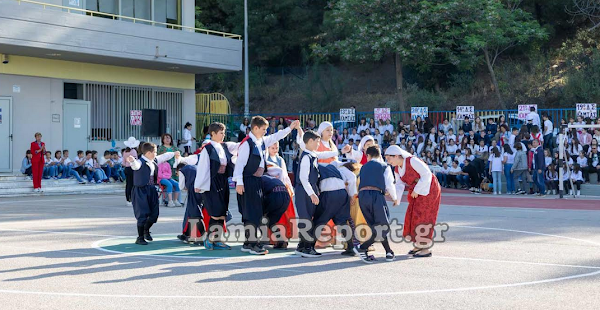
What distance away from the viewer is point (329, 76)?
162 ft

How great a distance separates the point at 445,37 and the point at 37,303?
33.7m

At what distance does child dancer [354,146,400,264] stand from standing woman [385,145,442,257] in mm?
260

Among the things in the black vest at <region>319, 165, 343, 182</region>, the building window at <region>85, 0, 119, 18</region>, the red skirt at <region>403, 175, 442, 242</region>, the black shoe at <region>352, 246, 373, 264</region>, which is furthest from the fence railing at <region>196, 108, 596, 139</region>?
the black shoe at <region>352, 246, 373, 264</region>

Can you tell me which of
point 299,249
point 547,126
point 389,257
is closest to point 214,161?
point 299,249

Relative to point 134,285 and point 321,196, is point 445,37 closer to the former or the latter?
point 321,196

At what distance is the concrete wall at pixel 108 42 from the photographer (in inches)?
1041

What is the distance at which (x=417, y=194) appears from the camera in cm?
1152

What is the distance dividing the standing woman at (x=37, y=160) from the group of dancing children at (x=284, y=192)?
45.5 ft

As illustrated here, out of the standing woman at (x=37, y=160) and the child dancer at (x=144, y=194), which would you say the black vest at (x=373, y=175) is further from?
the standing woman at (x=37, y=160)

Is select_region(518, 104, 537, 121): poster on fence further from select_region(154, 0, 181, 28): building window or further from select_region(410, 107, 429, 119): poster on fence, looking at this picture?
select_region(154, 0, 181, 28): building window

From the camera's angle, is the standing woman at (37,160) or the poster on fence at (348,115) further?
the poster on fence at (348,115)

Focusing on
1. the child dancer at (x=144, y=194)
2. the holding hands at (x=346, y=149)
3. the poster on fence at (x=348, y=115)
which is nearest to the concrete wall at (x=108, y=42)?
the poster on fence at (x=348, y=115)

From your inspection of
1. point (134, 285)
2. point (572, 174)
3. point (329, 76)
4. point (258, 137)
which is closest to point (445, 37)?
point (329, 76)

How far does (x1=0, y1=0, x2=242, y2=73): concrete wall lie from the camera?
86.8 ft
